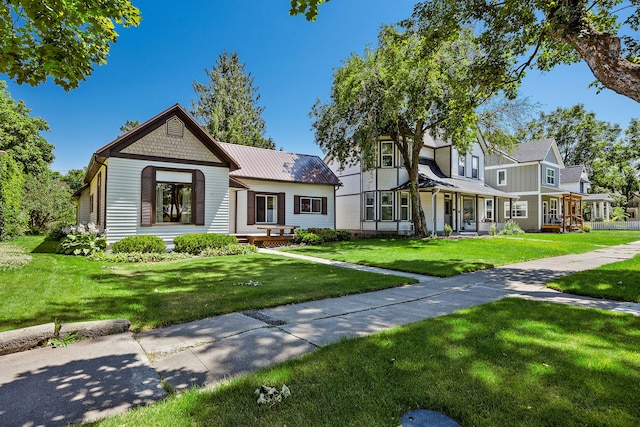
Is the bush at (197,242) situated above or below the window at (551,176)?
below

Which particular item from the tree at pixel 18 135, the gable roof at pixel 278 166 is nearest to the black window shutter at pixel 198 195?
the gable roof at pixel 278 166

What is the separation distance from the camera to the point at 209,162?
14953 millimetres

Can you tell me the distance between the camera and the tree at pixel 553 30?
6.31m

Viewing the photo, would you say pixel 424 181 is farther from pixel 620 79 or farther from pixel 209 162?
pixel 620 79

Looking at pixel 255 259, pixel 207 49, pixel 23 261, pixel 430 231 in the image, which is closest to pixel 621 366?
pixel 255 259

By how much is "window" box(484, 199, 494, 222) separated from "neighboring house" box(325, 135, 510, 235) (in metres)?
0.09

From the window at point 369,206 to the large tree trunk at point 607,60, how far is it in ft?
52.9

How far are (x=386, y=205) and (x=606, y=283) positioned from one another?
601 inches

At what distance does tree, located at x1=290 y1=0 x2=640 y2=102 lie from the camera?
20.7ft

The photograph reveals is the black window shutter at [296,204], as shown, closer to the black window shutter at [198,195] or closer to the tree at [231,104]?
the black window shutter at [198,195]

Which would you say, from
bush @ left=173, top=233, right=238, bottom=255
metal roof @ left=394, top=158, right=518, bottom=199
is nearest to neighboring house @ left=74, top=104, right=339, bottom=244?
bush @ left=173, top=233, right=238, bottom=255

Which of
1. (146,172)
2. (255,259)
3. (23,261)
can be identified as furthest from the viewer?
(146,172)

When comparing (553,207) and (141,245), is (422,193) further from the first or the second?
(553,207)

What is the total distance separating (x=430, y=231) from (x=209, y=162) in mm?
15472
